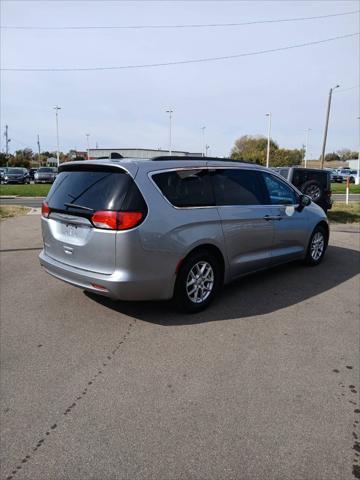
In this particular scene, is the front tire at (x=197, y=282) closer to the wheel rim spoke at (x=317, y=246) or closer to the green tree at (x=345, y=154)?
the wheel rim spoke at (x=317, y=246)

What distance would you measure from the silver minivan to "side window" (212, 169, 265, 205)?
0.5 inches

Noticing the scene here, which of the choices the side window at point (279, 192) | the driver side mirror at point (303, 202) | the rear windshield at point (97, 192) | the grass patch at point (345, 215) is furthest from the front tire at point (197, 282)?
the grass patch at point (345, 215)

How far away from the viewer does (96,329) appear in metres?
4.12

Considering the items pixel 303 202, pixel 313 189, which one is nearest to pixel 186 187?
pixel 303 202

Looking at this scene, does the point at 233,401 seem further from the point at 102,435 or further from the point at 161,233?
the point at 161,233

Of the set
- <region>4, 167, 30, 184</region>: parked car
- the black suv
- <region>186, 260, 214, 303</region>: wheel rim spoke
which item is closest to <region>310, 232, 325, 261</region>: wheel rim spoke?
<region>186, 260, 214, 303</region>: wheel rim spoke

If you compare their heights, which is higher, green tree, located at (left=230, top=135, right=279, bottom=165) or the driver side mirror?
green tree, located at (left=230, top=135, right=279, bottom=165)

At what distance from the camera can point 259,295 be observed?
17.2 ft

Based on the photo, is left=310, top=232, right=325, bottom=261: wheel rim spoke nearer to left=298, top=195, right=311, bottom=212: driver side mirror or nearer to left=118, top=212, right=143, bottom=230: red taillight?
left=298, top=195, right=311, bottom=212: driver side mirror

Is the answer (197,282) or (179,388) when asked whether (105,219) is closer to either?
(197,282)

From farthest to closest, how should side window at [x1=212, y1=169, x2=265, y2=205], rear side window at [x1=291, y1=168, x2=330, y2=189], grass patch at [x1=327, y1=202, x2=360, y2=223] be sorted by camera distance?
grass patch at [x1=327, y1=202, x2=360, y2=223] < rear side window at [x1=291, y1=168, x2=330, y2=189] < side window at [x1=212, y1=169, x2=265, y2=205]

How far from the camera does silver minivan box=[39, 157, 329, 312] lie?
387 centimetres

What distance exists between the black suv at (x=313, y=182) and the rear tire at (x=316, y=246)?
4539mm

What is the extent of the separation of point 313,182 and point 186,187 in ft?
26.3
